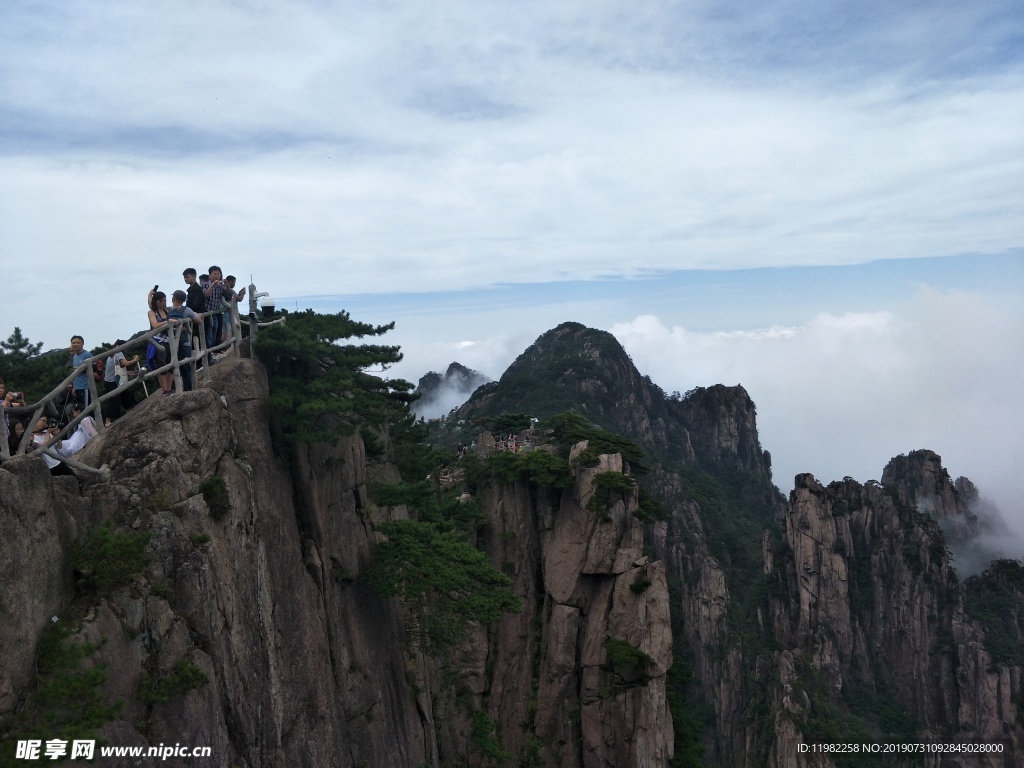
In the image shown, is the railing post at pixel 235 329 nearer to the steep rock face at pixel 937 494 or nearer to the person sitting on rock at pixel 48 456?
the person sitting on rock at pixel 48 456

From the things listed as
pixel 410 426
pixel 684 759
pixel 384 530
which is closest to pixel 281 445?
pixel 384 530

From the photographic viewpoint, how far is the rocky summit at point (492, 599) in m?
11.6

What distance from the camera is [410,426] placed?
35188 millimetres

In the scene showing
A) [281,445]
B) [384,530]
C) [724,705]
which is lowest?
[724,705]

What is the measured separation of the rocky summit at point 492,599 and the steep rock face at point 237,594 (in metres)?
0.06

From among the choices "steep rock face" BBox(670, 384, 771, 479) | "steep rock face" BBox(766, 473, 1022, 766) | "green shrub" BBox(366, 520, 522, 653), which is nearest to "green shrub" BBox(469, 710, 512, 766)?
"green shrub" BBox(366, 520, 522, 653)

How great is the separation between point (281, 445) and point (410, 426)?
16673 mm

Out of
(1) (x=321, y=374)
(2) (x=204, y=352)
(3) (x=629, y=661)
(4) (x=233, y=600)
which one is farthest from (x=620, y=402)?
(4) (x=233, y=600)

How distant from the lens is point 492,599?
24375 mm

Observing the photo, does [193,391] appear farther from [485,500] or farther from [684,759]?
[684,759]

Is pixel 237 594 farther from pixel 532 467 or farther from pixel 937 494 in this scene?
pixel 937 494

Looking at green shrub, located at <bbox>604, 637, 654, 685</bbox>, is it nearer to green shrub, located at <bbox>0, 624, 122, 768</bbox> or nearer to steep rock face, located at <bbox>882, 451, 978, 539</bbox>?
green shrub, located at <bbox>0, 624, 122, 768</bbox>

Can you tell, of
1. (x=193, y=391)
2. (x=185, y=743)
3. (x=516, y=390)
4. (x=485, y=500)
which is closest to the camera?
(x=185, y=743)

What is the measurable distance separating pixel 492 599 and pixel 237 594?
11.3m
